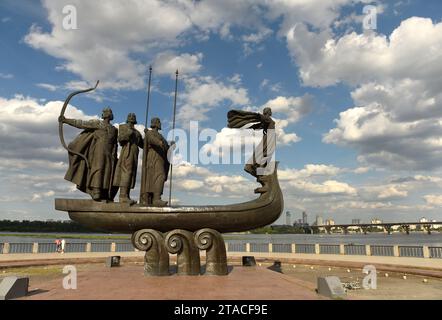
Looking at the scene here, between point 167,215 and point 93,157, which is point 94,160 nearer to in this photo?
point 93,157

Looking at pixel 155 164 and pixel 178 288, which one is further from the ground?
pixel 155 164

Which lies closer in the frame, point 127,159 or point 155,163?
point 127,159

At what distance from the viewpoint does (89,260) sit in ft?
57.7

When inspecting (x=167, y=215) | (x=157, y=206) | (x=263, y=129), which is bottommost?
(x=167, y=215)

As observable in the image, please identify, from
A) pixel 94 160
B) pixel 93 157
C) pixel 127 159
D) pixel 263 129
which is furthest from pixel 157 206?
pixel 263 129

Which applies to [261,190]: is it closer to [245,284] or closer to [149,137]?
[245,284]

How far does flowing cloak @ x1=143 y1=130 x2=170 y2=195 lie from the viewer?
10.6 metres

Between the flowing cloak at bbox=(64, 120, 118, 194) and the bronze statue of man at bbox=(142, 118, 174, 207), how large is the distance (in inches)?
43.6

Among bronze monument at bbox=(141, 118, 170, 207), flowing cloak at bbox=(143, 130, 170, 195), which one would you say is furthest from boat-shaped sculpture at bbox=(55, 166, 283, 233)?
flowing cloak at bbox=(143, 130, 170, 195)

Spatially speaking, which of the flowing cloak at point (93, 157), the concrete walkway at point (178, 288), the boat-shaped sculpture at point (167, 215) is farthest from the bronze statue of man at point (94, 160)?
the concrete walkway at point (178, 288)

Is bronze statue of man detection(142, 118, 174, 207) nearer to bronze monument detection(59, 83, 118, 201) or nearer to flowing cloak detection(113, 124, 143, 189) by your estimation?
flowing cloak detection(113, 124, 143, 189)

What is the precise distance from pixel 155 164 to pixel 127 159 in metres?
0.88

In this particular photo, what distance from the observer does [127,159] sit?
10492mm

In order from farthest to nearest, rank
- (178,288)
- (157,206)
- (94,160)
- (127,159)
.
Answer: (127,159), (94,160), (157,206), (178,288)
